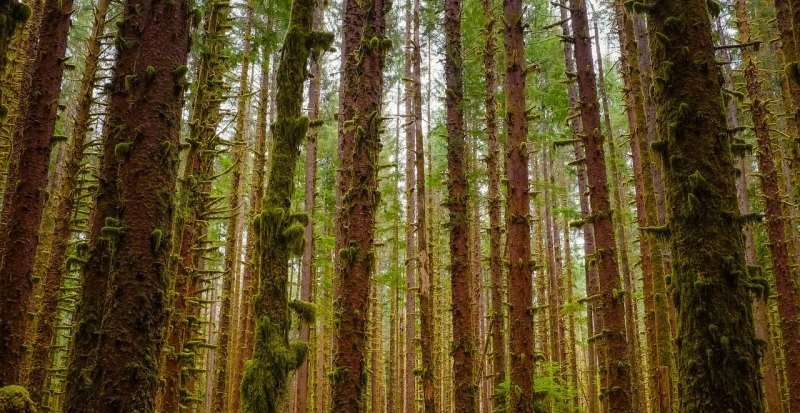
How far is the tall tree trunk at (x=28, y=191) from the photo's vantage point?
780cm

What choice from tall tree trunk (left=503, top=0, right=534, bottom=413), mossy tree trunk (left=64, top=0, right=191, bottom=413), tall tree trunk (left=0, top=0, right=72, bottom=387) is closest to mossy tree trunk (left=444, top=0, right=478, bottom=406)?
tall tree trunk (left=503, top=0, right=534, bottom=413)

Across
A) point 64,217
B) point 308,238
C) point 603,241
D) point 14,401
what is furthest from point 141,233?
point 308,238

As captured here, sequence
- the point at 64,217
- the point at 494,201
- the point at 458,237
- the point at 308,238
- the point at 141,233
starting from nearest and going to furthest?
the point at 141,233, the point at 458,237, the point at 64,217, the point at 494,201, the point at 308,238

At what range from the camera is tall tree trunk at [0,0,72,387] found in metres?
7.80

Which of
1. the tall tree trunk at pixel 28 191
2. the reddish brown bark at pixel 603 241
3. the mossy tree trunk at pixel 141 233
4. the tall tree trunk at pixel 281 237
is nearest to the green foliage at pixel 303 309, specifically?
the tall tree trunk at pixel 281 237

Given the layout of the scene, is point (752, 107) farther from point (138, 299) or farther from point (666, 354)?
point (138, 299)

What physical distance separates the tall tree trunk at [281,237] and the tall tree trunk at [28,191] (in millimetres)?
5185

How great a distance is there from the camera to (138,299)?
199 inches

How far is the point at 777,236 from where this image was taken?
1287cm

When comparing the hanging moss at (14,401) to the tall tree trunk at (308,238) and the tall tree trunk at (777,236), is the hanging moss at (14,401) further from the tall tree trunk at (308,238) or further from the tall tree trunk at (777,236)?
the tall tree trunk at (777,236)

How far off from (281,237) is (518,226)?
587cm

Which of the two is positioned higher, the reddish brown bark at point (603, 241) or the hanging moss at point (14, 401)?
the reddish brown bark at point (603, 241)

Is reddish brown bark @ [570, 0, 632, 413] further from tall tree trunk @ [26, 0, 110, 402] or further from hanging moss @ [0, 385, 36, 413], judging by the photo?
tall tree trunk @ [26, 0, 110, 402]

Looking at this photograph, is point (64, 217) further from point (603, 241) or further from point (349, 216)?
point (603, 241)
